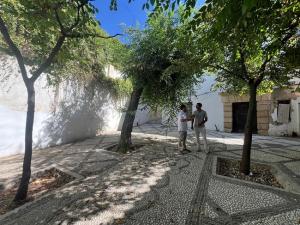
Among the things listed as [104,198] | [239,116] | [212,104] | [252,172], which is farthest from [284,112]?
[104,198]

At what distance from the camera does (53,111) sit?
30.5 ft

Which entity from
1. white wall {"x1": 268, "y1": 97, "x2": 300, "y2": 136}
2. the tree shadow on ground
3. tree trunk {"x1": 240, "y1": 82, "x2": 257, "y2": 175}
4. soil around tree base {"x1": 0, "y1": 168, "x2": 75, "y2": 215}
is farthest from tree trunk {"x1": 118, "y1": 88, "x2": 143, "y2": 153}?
white wall {"x1": 268, "y1": 97, "x2": 300, "y2": 136}

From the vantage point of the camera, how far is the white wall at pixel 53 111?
7.34 metres

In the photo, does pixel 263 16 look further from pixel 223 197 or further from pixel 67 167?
pixel 67 167

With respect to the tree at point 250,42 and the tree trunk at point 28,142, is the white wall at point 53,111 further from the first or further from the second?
the tree at point 250,42

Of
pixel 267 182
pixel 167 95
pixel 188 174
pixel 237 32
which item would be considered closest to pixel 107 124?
pixel 167 95

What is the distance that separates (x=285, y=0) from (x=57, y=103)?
27.0 ft

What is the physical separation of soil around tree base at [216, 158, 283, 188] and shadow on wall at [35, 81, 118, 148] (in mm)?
6188

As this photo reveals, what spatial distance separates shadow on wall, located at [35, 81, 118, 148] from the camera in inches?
363

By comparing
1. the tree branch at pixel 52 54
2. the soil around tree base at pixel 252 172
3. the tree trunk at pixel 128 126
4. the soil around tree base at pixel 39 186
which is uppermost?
the tree branch at pixel 52 54

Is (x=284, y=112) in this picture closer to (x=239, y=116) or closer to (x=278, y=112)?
(x=278, y=112)

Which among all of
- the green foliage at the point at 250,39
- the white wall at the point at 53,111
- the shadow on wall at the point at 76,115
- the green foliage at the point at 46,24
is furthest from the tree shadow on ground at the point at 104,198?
the shadow on wall at the point at 76,115

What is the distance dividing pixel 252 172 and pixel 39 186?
4840mm

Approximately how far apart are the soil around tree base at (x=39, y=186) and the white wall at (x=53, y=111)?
8.12 ft
